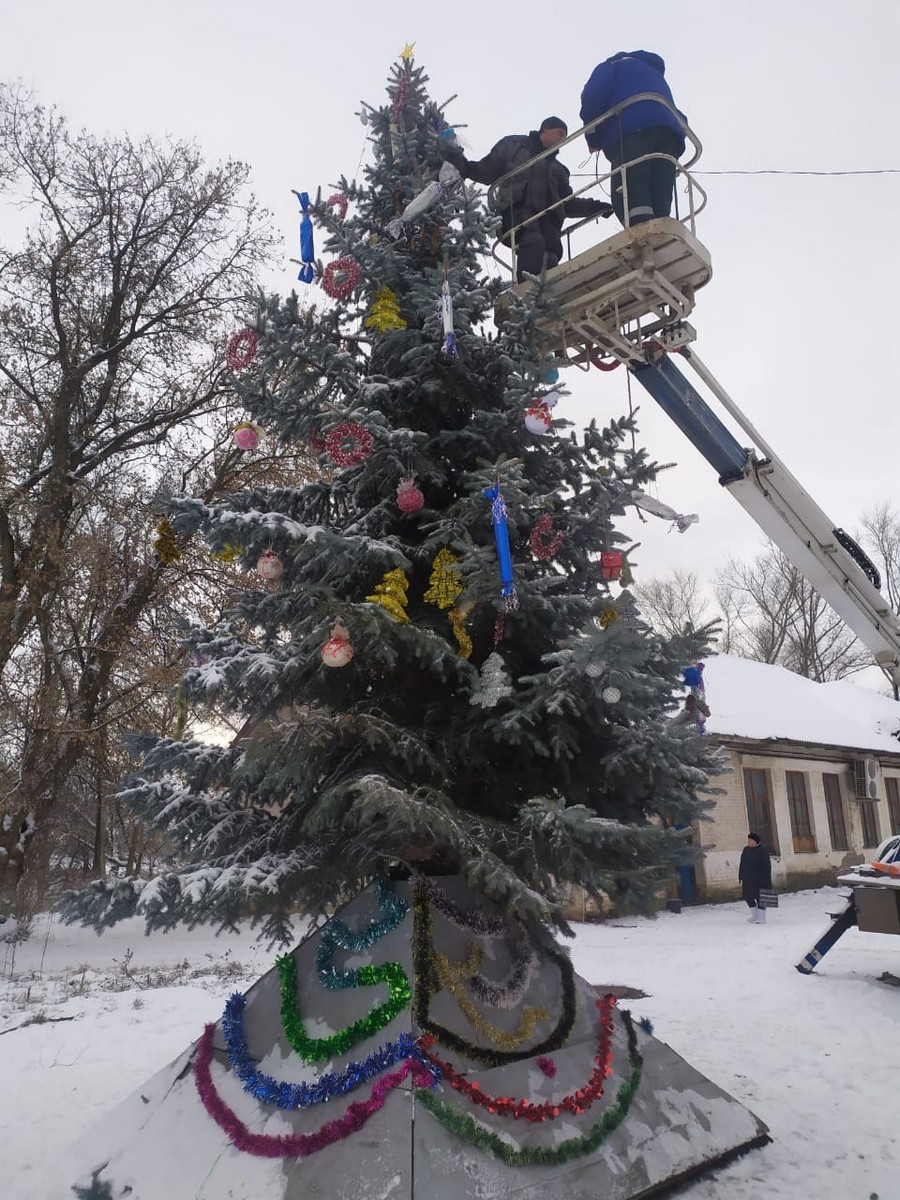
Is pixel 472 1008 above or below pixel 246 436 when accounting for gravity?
below

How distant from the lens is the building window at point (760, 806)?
18406 millimetres

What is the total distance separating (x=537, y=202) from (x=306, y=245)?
2.58 meters

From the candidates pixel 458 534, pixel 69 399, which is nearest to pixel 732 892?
pixel 458 534

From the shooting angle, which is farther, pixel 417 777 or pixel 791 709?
pixel 791 709

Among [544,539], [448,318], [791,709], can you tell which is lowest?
[544,539]

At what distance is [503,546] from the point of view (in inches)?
177

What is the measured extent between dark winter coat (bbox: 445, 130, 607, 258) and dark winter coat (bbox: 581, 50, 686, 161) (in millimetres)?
440

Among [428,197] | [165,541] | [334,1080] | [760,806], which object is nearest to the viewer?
[334,1080]

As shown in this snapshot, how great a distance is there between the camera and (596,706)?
4.82m

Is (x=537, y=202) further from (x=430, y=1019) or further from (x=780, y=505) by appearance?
(x=430, y=1019)

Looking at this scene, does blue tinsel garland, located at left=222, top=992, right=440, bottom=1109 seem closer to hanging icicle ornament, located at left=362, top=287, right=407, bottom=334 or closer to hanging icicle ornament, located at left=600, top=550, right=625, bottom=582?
hanging icicle ornament, located at left=600, top=550, right=625, bottom=582

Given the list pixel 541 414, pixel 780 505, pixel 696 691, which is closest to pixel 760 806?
pixel 780 505

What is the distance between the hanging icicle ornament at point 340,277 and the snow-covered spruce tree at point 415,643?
16 millimetres

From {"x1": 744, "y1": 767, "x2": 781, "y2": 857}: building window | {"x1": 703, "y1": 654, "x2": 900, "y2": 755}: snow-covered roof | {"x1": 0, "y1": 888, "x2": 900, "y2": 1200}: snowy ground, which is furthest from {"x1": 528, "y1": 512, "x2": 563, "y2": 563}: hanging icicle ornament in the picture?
{"x1": 744, "y1": 767, "x2": 781, "y2": 857}: building window
